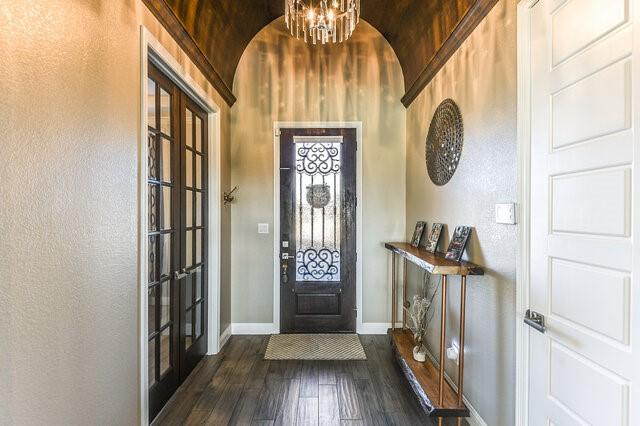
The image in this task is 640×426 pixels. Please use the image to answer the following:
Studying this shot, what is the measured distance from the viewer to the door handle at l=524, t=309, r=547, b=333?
1.43 metres

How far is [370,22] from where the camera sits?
11.5ft

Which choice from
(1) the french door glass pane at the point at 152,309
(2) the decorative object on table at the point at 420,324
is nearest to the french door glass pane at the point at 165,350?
(1) the french door glass pane at the point at 152,309

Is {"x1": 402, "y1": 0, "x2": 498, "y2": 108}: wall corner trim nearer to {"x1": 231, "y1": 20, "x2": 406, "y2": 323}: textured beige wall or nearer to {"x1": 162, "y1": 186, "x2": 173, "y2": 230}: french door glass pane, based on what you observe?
{"x1": 231, "y1": 20, "x2": 406, "y2": 323}: textured beige wall

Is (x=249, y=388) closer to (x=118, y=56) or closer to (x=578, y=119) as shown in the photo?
(x=118, y=56)

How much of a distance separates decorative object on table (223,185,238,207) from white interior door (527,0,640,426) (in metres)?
2.70

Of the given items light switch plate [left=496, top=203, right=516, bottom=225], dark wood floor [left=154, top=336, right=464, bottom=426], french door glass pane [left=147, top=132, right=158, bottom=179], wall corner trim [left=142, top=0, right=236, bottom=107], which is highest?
wall corner trim [left=142, top=0, right=236, bottom=107]

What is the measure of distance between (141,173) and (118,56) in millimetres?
583

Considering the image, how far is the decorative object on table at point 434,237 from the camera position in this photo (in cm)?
255

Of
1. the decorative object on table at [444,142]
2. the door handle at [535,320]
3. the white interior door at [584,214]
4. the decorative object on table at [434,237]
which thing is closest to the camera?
the white interior door at [584,214]

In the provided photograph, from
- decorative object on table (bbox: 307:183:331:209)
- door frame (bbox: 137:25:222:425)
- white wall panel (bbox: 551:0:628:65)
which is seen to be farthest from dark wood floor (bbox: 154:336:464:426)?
white wall panel (bbox: 551:0:628:65)

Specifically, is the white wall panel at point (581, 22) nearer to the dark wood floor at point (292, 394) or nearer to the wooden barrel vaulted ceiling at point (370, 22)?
the wooden barrel vaulted ceiling at point (370, 22)

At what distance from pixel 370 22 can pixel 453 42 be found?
152 cm

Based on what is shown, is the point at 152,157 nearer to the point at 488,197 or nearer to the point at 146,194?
the point at 146,194

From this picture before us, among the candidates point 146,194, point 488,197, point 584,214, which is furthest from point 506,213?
point 146,194
